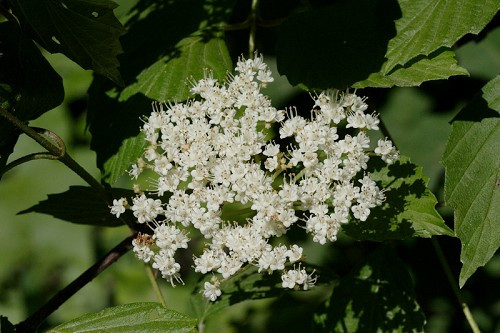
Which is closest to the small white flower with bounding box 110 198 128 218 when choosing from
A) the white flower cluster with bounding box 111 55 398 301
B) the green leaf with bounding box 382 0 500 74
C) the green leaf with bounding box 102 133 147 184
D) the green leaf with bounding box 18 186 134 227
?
the white flower cluster with bounding box 111 55 398 301

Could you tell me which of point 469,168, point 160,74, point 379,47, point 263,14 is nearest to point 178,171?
point 160,74

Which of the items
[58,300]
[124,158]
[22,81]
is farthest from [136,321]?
[22,81]

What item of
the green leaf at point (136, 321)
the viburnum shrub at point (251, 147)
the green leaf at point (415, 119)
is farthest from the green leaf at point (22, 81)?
the green leaf at point (415, 119)

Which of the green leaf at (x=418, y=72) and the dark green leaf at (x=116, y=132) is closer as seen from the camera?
the green leaf at (x=418, y=72)

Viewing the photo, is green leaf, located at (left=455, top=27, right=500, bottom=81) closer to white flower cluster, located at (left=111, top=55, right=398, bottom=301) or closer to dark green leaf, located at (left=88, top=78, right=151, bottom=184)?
white flower cluster, located at (left=111, top=55, right=398, bottom=301)

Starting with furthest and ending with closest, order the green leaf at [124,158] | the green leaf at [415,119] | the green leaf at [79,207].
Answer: the green leaf at [415,119] < the green leaf at [79,207] < the green leaf at [124,158]

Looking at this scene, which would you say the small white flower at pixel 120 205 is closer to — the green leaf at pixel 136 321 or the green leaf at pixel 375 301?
the green leaf at pixel 136 321

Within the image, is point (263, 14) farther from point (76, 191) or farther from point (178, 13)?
point (76, 191)
